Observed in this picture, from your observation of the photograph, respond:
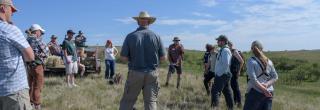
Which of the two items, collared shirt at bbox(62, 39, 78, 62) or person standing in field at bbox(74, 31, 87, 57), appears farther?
person standing in field at bbox(74, 31, 87, 57)

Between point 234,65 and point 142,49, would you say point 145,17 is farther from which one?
point 234,65

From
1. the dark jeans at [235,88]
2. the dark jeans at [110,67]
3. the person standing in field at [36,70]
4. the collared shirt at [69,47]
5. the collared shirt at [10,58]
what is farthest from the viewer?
the dark jeans at [110,67]

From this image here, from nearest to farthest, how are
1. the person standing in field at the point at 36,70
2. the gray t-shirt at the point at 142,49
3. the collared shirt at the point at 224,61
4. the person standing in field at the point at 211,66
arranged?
the gray t-shirt at the point at 142,49, the person standing in field at the point at 36,70, the collared shirt at the point at 224,61, the person standing in field at the point at 211,66

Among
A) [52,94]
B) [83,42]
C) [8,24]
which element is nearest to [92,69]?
[83,42]

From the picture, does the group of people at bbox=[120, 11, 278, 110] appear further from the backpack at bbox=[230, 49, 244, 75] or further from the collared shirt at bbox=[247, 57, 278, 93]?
the backpack at bbox=[230, 49, 244, 75]

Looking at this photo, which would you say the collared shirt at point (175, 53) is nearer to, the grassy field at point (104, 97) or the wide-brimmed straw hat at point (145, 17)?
the grassy field at point (104, 97)

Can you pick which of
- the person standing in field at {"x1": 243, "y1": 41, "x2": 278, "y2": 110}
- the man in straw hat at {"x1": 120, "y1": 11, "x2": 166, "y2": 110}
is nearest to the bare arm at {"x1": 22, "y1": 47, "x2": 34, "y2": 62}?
the man in straw hat at {"x1": 120, "y1": 11, "x2": 166, "y2": 110}

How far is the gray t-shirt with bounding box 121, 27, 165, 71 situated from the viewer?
27.9 feet

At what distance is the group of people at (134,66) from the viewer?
215 inches

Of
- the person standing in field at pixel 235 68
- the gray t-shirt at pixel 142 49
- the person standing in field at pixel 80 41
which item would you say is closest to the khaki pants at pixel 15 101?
the gray t-shirt at pixel 142 49

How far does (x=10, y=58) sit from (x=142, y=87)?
357 centimetres

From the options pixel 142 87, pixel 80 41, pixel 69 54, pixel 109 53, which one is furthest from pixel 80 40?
pixel 142 87

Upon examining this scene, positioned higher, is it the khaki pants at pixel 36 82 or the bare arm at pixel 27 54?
the bare arm at pixel 27 54

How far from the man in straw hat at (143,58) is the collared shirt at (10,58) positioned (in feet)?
10.5
